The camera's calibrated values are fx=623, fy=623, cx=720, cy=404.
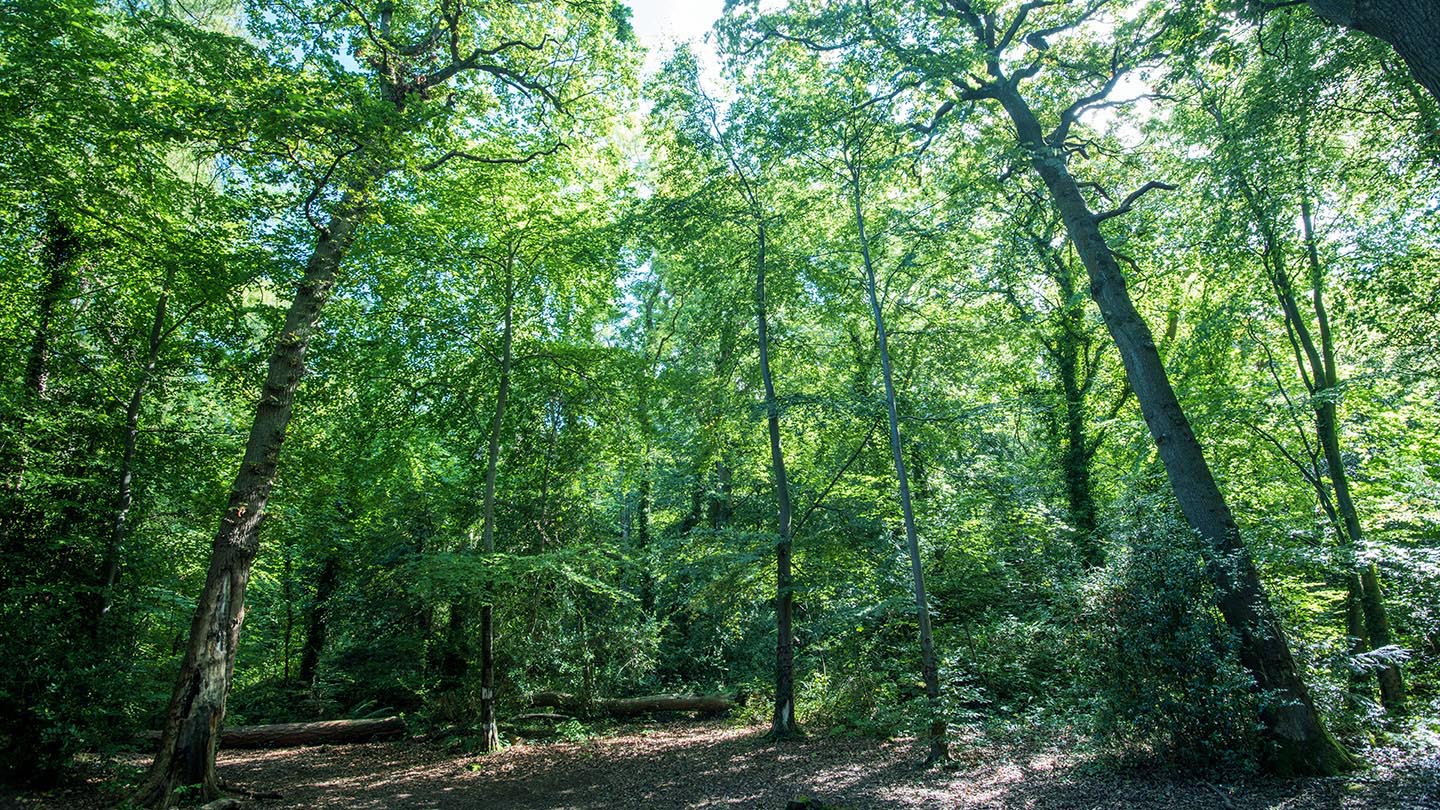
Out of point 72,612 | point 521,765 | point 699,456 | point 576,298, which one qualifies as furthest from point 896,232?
point 72,612

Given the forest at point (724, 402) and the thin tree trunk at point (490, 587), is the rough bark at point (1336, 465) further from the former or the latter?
the thin tree trunk at point (490, 587)

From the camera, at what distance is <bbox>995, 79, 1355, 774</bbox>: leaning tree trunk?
5.14 meters

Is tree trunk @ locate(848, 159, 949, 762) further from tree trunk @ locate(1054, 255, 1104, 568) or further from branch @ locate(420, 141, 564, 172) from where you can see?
tree trunk @ locate(1054, 255, 1104, 568)

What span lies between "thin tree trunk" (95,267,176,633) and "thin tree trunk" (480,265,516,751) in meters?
4.30

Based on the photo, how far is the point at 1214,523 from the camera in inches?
229

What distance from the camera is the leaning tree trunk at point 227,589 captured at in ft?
Result: 18.7

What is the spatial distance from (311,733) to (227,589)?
24.4ft

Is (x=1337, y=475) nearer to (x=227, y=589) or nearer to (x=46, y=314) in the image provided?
(x=227, y=589)

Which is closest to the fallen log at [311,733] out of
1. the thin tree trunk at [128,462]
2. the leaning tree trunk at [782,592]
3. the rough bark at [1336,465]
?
the thin tree trunk at [128,462]

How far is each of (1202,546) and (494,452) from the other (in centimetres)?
910

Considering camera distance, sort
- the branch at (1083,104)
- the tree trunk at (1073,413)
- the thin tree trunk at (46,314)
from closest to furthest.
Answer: the thin tree trunk at (46,314) → the branch at (1083,104) → the tree trunk at (1073,413)

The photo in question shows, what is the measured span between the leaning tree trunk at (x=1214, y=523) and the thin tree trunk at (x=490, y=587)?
8.05 metres

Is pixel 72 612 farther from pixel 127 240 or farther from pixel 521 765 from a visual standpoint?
pixel 521 765

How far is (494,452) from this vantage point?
9977mm
